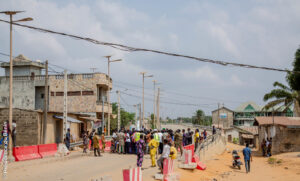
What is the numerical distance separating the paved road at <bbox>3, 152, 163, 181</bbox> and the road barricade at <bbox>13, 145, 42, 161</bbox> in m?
0.76

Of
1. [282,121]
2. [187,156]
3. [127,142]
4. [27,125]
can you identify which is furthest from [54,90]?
[187,156]

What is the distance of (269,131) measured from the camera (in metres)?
32.8

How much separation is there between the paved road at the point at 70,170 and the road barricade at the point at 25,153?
2.51 feet

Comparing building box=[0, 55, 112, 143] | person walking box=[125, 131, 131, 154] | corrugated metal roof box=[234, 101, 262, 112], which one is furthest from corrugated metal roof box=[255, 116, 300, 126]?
corrugated metal roof box=[234, 101, 262, 112]

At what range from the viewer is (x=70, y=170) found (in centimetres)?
1634

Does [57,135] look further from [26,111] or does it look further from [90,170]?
[90,170]

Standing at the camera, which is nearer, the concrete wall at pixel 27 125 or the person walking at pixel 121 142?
the person walking at pixel 121 142

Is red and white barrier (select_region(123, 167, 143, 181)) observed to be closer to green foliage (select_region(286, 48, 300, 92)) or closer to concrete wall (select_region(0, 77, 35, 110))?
green foliage (select_region(286, 48, 300, 92))

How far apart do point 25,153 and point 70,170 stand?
5.03m

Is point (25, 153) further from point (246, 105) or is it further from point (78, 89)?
point (246, 105)

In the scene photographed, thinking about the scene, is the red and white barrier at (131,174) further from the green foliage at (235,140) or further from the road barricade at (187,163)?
the green foliage at (235,140)

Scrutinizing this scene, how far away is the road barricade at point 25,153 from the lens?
19333 mm

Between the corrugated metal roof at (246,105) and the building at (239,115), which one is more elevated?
the corrugated metal roof at (246,105)

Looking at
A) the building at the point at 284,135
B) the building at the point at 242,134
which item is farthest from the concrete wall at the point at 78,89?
the building at the point at 242,134
